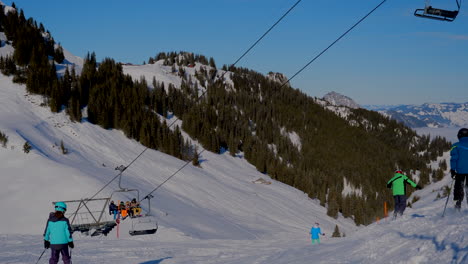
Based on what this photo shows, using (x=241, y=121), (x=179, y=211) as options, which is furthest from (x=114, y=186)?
(x=241, y=121)

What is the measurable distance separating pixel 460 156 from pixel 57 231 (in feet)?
31.3

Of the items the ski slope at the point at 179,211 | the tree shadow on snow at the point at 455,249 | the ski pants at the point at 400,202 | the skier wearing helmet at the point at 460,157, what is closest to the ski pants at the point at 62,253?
the ski slope at the point at 179,211

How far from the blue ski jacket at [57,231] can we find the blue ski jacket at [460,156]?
9229mm

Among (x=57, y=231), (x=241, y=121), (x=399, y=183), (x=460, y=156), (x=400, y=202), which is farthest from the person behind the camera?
(x=241, y=121)

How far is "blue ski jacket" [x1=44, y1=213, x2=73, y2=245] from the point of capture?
27.5 ft

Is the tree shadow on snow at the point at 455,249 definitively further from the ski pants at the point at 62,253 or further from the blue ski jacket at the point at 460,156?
the ski pants at the point at 62,253

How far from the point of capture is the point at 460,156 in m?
9.83

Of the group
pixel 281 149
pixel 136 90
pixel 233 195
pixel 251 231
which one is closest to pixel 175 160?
pixel 233 195

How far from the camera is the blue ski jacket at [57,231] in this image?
8.39 meters

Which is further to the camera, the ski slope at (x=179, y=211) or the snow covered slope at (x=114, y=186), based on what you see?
the snow covered slope at (x=114, y=186)

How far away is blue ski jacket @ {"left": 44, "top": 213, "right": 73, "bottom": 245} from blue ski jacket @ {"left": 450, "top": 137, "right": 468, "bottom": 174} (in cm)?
923

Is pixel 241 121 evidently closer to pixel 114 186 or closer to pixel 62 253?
pixel 114 186

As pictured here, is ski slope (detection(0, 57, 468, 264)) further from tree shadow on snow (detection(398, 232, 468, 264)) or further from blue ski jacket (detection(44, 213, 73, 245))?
blue ski jacket (detection(44, 213, 73, 245))

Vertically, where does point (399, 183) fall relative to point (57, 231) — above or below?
above
